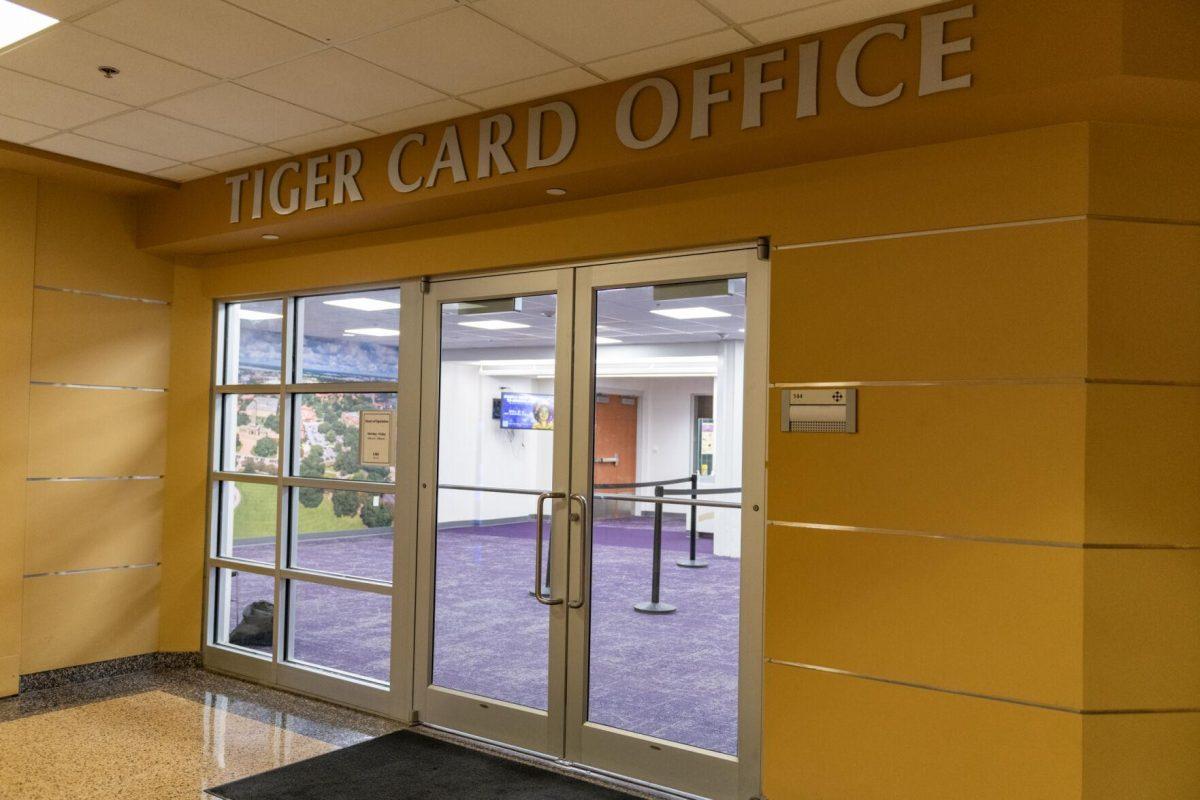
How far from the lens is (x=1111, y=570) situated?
3219 mm

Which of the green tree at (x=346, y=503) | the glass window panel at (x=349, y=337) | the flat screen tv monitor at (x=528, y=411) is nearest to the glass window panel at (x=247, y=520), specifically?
the green tree at (x=346, y=503)

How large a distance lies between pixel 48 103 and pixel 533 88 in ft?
7.67

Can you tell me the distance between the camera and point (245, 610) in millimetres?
6004

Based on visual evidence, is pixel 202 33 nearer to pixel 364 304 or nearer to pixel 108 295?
pixel 364 304

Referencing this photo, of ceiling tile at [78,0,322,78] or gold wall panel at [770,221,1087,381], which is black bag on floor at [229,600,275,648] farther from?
gold wall panel at [770,221,1087,381]

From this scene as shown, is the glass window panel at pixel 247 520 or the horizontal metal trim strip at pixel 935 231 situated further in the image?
the glass window panel at pixel 247 520

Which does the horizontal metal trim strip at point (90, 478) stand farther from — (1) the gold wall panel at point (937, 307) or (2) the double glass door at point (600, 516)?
(1) the gold wall panel at point (937, 307)

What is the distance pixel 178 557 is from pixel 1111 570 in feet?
18.0

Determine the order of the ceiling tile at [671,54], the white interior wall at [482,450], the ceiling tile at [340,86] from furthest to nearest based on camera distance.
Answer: the white interior wall at [482,450], the ceiling tile at [340,86], the ceiling tile at [671,54]

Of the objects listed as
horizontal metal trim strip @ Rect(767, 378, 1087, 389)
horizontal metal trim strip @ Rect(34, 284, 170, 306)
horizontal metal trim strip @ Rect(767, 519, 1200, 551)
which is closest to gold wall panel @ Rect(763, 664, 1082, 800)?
horizontal metal trim strip @ Rect(767, 519, 1200, 551)

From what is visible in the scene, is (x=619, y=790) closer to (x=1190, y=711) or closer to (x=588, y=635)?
(x=588, y=635)

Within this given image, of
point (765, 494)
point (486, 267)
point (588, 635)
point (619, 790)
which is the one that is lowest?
point (619, 790)

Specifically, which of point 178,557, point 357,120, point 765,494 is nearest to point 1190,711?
point 765,494

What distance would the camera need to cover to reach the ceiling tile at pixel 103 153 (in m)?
4.95
